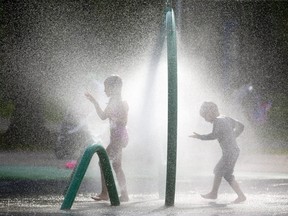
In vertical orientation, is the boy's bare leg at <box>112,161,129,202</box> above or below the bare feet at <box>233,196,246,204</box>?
above

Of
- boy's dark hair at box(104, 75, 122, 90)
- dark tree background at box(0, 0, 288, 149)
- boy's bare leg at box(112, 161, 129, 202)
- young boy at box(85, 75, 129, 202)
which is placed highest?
dark tree background at box(0, 0, 288, 149)

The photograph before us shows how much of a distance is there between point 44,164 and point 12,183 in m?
4.61

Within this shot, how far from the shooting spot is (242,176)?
14.4 m

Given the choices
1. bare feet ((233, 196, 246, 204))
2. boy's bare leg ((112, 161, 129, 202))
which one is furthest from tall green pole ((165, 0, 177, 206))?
bare feet ((233, 196, 246, 204))

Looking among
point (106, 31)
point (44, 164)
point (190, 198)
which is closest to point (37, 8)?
point (106, 31)

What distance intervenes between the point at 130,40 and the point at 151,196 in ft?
80.1

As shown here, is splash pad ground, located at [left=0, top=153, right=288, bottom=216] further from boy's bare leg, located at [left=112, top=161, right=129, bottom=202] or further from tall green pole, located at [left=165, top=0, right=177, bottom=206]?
tall green pole, located at [left=165, top=0, right=177, bottom=206]

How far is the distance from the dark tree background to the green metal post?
53.0ft

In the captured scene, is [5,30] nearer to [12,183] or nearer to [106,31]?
[106,31]

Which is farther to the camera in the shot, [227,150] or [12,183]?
[12,183]

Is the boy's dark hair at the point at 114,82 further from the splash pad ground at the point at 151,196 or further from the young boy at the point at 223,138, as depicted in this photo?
the splash pad ground at the point at 151,196

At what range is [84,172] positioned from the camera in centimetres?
884

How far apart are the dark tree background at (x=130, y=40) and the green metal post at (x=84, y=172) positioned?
16.1m

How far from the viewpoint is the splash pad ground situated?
28.6 ft
